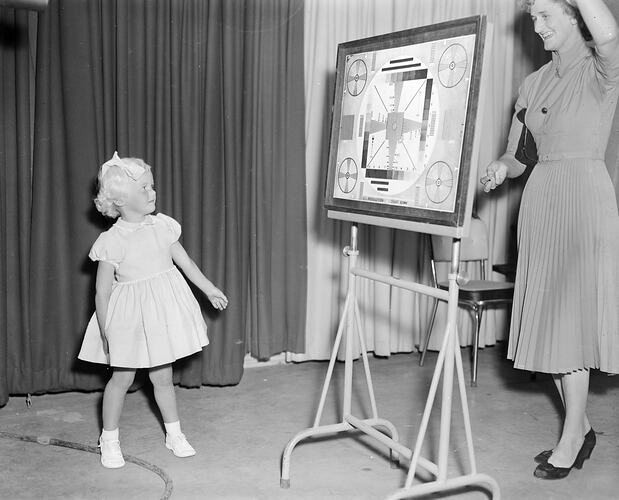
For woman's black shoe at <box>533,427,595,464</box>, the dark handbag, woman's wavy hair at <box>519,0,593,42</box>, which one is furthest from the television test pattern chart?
woman's black shoe at <box>533,427,595,464</box>

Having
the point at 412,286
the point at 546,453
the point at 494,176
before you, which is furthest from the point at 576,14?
the point at 546,453

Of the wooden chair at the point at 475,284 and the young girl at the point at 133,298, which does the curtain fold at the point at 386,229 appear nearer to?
the wooden chair at the point at 475,284

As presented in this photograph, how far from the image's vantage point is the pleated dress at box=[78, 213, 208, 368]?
2.62 m

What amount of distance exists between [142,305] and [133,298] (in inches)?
1.6

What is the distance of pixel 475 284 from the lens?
3770 mm

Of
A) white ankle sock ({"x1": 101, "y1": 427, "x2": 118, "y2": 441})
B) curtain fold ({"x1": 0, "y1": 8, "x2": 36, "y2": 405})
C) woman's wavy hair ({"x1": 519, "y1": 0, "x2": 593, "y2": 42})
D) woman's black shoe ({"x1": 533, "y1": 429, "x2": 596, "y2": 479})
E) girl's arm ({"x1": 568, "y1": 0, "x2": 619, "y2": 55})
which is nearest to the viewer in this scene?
girl's arm ({"x1": 568, "y1": 0, "x2": 619, "y2": 55})

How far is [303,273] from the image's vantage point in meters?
3.79

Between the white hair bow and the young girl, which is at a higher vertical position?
the white hair bow

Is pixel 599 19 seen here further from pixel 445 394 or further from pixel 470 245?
pixel 470 245

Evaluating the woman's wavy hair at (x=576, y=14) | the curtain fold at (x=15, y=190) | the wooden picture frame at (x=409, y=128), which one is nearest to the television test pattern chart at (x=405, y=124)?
the wooden picture frame at (x=409, y=128)

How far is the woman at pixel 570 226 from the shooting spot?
2.46m

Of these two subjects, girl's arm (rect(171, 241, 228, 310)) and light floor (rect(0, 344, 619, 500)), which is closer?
light floor (rect(0, 344, 619, 500))

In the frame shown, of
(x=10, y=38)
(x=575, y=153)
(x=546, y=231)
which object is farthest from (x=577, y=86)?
(x=10, y=38)

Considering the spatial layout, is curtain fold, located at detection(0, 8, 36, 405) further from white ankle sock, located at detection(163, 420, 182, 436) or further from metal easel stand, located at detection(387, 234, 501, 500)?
metal easel stand, located at detection(387, 234, 501, 500)
